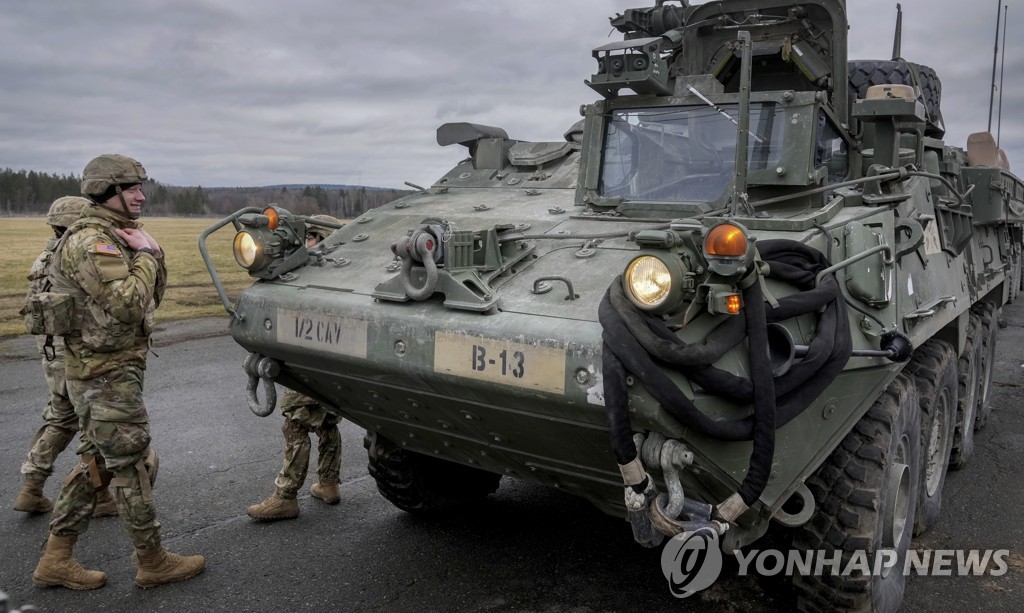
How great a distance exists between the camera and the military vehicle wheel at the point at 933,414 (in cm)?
427

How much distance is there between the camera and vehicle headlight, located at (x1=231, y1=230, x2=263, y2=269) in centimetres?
395

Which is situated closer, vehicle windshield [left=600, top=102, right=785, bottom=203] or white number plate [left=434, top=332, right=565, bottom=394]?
white number plate [left=434, top=332, right=565, bottom=394]

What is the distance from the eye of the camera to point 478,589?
4.17 m

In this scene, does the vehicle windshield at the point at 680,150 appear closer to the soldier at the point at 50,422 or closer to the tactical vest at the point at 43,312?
the tactical vest at the point at 43,312

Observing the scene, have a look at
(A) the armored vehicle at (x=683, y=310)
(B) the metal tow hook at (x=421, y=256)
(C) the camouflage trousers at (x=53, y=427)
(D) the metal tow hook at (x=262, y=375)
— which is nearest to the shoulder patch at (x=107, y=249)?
(A) the armored vehicle at (x=683, y=310)

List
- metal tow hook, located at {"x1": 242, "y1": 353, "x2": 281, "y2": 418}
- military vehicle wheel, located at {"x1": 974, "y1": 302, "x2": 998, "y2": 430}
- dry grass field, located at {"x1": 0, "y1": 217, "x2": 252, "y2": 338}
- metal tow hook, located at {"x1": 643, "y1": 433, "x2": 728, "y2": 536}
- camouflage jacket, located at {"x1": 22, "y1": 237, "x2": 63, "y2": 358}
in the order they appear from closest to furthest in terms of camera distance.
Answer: metal tow hook, located at {"x1": 643, "y1": 433, "x2": 728, "y2": 536}, metal tow hook, located at {"x1": 242, "y1": 353, "x2": 281, "y2": 418}, camouflage jacket, located at {"x1": 22, "y1": 237, "x2": 63, "y2": 358}, military vehicle wheel, located at {"x1": 974, "y1": 302, "x2": 998, "y2": 430}, dry grass field, located at {"x1": 0, "y1": 217, "x2": 252, "y2": 338}

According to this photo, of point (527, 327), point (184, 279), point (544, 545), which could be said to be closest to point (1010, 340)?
point (544, 545)

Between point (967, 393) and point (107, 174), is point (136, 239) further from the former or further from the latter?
point (967, 393)

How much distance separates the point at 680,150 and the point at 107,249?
2.62m

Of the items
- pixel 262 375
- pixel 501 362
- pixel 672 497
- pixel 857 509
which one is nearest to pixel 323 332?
pixel 262 375

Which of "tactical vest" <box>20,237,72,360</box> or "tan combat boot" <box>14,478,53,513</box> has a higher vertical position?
"tactical vest" <box>20,237,72,360</box>

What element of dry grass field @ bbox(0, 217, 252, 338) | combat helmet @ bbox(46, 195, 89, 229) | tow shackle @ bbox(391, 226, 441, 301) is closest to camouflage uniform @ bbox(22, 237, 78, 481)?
combat helmet @ bbox(46, 195, 89, 229)

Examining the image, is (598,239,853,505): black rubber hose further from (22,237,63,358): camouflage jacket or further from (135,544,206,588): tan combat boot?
(22,237,63,358): camouflage jacket

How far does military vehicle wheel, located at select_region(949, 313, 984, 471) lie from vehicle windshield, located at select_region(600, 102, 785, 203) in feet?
7.70
